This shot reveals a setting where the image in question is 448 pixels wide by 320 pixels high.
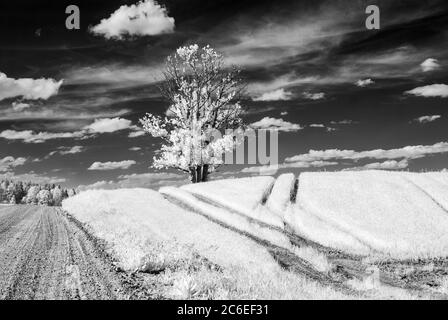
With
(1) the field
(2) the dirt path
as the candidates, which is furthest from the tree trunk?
(2) the dirt path

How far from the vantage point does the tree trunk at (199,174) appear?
5247cm

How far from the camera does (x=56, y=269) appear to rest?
12930 millimetres

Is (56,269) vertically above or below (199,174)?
above

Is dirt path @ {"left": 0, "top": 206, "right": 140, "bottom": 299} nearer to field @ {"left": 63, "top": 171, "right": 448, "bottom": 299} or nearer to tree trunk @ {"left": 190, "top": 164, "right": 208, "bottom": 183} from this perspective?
field @ {"left": 63, "top": 171, "right": 448, "bottom": 299}

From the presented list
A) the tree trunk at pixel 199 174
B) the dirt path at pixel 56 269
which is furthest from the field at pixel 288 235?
the tree trunk at pixel 199 174

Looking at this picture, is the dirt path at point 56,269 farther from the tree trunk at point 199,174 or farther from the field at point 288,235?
the tree trunk at point 199,174

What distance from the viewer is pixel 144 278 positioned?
12555mm

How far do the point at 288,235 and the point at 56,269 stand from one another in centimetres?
1847

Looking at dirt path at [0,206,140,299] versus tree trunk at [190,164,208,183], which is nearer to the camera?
dirt path at [0,206,140,299]

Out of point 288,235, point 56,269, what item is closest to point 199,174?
point 288,235

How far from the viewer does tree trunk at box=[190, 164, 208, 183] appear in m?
52.5

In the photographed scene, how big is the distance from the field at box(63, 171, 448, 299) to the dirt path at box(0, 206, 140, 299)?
0.91m

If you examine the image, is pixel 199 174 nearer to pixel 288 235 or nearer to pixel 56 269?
pixel 288 235

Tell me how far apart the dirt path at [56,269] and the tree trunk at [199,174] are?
32.0 m
